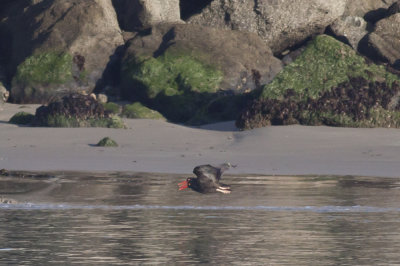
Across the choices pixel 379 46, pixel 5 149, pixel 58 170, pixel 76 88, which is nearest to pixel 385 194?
pixel 58 170

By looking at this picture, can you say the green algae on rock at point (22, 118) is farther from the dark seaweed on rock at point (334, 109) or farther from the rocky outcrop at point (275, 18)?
the rocky outcrop at point (275, 18)

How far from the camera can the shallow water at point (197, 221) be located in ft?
28.5

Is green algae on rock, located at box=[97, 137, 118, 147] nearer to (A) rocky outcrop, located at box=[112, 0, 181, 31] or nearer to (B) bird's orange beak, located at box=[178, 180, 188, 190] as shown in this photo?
(B) bird's orange beak, located at box=[178, 180, 188, 190]

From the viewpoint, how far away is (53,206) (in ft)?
39.2

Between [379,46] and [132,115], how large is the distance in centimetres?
1035

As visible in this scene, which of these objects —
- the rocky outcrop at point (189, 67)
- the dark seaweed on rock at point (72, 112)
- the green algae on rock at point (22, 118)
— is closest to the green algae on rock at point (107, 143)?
the dark seaweed on rock at point (72, 112)

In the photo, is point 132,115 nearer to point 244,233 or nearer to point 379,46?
point 379,46

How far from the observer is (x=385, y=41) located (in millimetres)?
31125

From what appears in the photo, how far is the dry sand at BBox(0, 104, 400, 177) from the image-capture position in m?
16.4

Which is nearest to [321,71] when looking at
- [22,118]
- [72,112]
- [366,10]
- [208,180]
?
[72,112]

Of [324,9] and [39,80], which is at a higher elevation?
[324,9]

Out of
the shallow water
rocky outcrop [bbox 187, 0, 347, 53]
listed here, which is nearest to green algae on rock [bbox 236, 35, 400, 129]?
the shallow water

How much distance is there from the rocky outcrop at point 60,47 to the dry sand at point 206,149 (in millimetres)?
5301

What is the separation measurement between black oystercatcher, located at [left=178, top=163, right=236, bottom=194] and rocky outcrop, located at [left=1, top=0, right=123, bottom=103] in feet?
46.1
